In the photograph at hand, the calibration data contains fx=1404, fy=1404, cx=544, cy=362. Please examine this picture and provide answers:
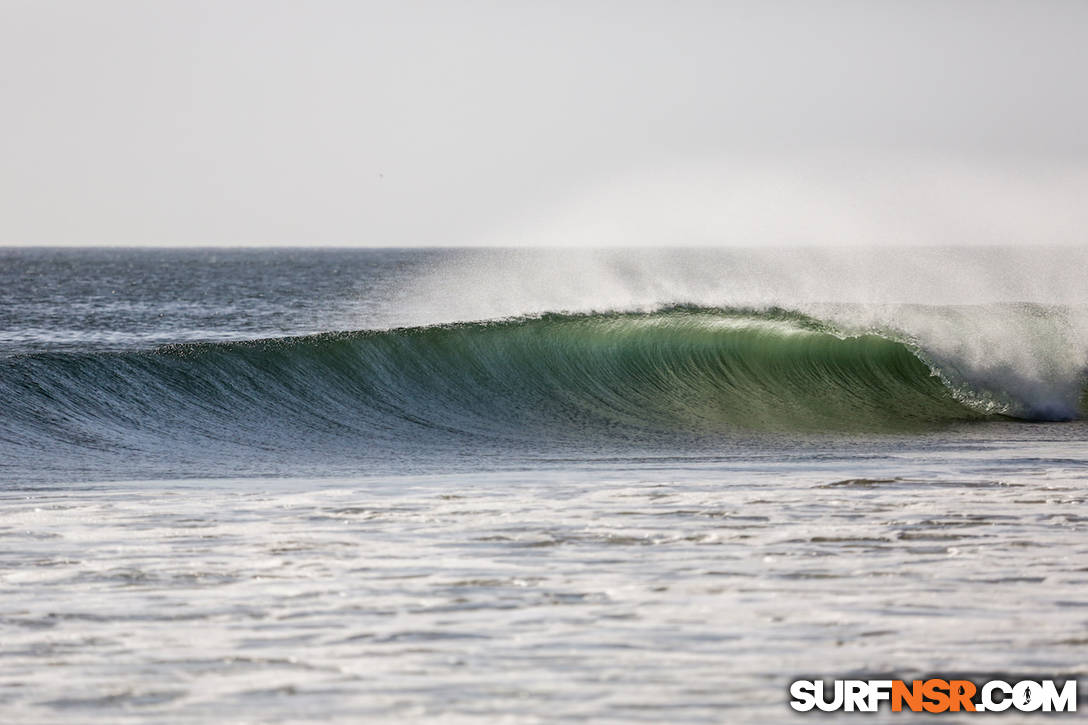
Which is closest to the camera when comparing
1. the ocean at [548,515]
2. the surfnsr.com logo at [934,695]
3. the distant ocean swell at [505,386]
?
the surfnsr.com logo at [934,695]

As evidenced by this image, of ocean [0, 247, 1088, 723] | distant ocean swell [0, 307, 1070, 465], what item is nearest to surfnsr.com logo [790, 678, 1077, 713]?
ocean [0, 247, 1088, 723]

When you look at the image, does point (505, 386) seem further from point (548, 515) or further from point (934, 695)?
point (934, 695)

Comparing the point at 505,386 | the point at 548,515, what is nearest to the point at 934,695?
the point at 548,515

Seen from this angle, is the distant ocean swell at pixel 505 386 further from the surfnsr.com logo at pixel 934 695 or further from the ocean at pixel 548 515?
the surfnsr.com logo at pixel 934 695

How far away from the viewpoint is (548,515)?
27.4 feet

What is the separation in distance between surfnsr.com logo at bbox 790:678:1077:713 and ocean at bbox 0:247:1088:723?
0.35 feet

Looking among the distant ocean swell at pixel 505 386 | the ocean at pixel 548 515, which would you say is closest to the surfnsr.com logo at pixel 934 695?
the ocean at pixel 548 515

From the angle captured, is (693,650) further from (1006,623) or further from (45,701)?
(45,701)

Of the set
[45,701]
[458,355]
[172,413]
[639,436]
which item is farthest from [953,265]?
[45,701]

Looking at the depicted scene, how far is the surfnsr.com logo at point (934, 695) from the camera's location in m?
4.71

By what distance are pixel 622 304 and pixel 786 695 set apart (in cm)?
1682

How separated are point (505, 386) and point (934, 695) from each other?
39.8 ft

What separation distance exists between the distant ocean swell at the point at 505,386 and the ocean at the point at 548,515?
6 cm

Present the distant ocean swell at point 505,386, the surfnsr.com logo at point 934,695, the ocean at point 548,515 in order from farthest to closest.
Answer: the distant ocean swell at point 505,386, the ocean at point 548,515, the surfnsr.com logo at point 934,695
